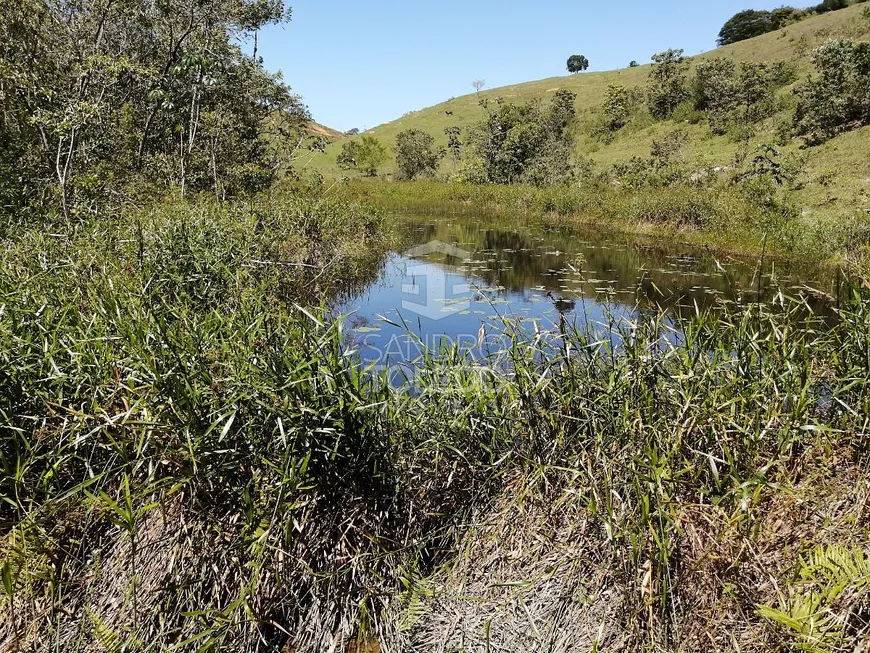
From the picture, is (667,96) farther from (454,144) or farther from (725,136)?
(454,144)

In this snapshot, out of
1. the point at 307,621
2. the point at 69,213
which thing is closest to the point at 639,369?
the point at 307,621

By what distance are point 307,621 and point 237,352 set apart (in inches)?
55.5

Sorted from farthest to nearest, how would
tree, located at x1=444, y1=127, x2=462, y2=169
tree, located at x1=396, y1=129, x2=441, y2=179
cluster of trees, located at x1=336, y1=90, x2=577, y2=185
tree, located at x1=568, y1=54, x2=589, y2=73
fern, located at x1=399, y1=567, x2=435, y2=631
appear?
tree, located at x1=568, y1=54, x2=589, y2=73
tree, located at x1=444, y1=127, x2=462, y2=169
tree, located at x1=396, y1=129, x2=441, y2=179
cluster of trees, located at x1=336, y1=90, x2=577, y2=185
fern, located at x1=399, y1=567, x2=435, y2=631

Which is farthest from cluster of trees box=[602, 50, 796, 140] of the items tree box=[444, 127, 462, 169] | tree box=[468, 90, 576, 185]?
tree box=[444, 127, 462, 169]

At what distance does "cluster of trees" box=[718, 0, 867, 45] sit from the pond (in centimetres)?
5463

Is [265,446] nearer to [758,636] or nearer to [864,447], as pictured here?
[758,636]

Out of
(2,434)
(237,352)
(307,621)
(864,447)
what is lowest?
(307,621)

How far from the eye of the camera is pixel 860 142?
1922 cm

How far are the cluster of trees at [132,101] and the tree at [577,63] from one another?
98.3m

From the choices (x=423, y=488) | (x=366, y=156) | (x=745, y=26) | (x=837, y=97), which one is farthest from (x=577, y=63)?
(x=423, y=488)

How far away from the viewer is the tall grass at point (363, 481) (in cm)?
220

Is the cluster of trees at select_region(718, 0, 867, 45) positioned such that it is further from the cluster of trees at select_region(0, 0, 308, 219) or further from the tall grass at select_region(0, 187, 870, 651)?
the tall grass at select_region(0, 187, 870, 651)

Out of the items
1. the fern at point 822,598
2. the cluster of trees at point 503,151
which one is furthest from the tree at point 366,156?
the fern at point 822,598

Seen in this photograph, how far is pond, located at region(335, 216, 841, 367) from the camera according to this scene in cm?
872
